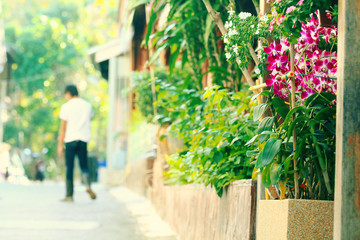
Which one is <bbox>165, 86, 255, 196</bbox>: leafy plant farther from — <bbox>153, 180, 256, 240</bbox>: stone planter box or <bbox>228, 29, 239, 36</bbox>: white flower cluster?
<bbox>228, 29, 239, 36</bbox>: white flower cluster

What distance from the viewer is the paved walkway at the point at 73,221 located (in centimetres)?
541

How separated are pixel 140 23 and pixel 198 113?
8664mm

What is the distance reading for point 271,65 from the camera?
3.05m

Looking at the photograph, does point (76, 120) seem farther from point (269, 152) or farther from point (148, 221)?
point (269, 152)

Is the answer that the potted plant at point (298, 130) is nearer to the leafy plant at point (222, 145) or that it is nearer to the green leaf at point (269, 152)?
the green leaf at point (269, 152)

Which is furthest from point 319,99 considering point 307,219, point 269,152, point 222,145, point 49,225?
point 49,225

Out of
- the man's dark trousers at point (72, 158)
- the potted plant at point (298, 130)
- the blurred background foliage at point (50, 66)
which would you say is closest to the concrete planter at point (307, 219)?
the potted plant at point (298, 130)

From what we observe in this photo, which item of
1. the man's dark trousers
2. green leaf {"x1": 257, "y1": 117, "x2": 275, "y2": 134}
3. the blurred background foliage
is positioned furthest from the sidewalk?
the blurred background foliage

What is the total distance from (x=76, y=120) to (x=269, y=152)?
5929 mm

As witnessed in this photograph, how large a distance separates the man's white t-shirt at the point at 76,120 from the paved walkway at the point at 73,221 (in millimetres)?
852

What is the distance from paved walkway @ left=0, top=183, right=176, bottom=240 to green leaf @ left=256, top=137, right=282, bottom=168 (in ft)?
8.71

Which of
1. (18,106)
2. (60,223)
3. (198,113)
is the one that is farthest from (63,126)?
(18,106)

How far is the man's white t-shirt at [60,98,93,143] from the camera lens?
8398 millimetres

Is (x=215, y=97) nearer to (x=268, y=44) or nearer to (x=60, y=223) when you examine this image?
(x=268, y=44)
